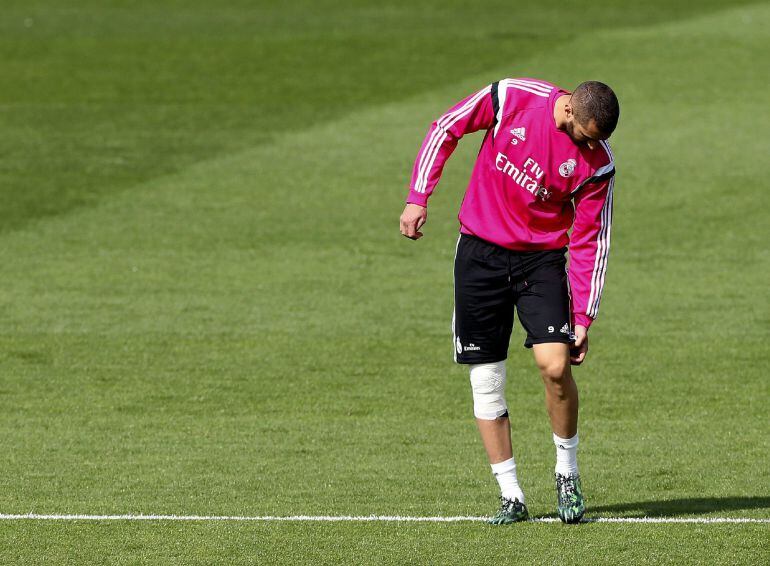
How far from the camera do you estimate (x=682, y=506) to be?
8.06m

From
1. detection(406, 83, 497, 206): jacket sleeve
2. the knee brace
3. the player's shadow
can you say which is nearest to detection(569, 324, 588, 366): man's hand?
the knee brace

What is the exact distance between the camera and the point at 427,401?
10.7 metres

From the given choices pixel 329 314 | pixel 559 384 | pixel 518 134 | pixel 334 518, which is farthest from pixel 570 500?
pixel 329 314

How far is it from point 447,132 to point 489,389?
1288 mm

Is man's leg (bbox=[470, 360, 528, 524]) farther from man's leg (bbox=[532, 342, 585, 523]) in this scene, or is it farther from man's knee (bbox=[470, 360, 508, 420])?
man's leg (bbox=[532, 342, 585, 523])

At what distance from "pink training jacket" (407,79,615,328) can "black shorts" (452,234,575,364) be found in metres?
0.07

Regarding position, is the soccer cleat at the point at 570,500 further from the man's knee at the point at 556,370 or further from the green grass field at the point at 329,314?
the man's knee at the point at 556,370

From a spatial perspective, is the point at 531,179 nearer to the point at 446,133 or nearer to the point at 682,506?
the point at 446,133

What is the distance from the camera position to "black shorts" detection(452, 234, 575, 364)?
24.9 ft

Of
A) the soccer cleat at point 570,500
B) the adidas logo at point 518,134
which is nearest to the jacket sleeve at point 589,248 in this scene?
the adidas logo at point 518,134

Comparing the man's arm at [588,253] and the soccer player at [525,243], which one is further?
the man's arm at [588,253]

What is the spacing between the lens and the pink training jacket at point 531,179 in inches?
293

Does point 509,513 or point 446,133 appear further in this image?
point 509,513

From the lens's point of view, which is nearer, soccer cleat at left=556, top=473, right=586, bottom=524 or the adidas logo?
the adidas logo
